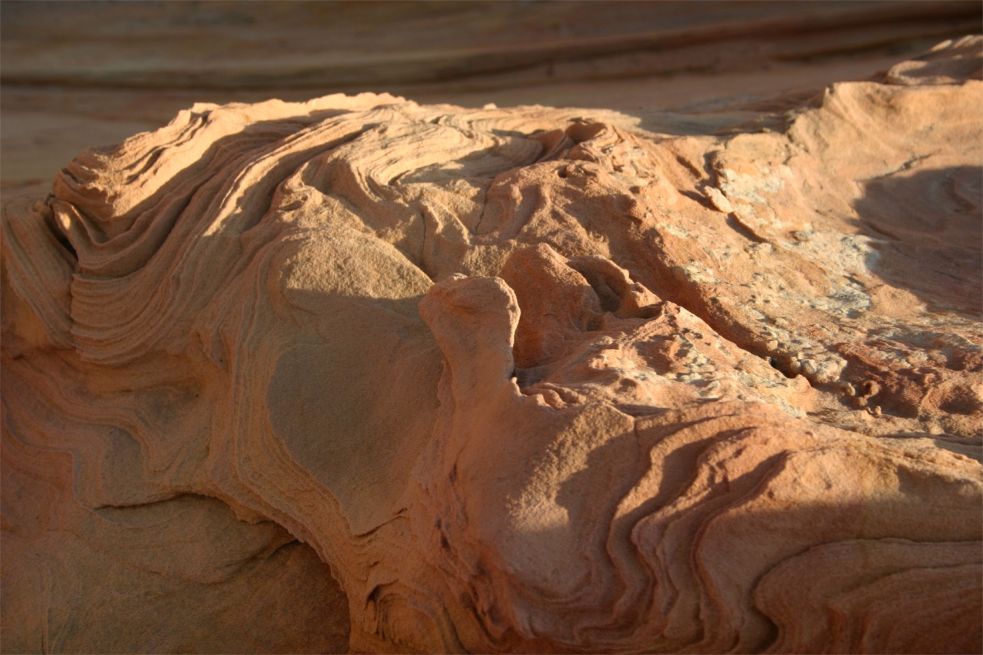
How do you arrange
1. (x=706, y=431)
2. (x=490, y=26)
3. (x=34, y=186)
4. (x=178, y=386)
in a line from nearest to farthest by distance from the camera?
1. (x=706, y=431)
2. (x=178, y=386)
3. (x=34, y=186)
4. (x=490, y=26)

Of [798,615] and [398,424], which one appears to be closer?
[798,615]

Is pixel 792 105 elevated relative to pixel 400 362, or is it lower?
elevated

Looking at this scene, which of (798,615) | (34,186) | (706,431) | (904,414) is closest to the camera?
(798,615)

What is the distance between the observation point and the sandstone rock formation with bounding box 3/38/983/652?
6.71 ft

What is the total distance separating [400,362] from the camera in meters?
2.89

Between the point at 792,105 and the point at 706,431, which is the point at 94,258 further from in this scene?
the point at 792,105

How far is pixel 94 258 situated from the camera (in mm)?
3588

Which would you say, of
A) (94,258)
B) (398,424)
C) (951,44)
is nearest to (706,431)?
(398,424)

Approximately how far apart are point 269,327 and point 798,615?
174 cm

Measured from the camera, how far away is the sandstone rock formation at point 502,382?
2.04 m

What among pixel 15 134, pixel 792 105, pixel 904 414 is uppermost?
pixel 792 105

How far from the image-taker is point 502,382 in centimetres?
240

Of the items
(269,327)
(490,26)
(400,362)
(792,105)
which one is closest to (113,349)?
(269,327)

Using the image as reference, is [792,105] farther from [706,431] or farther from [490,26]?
[490,26]
